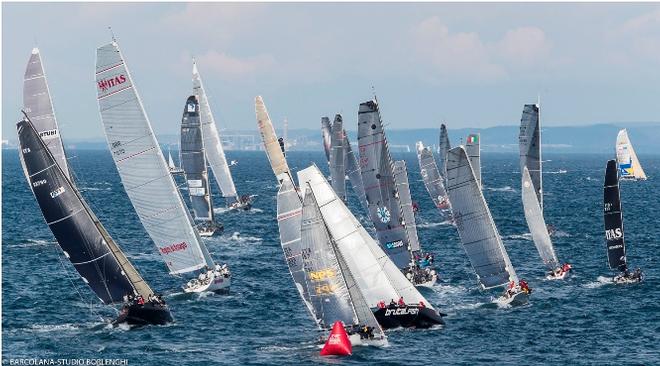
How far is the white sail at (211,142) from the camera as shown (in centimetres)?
10670

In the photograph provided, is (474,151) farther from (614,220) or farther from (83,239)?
(83,239)

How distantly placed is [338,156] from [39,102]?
31.8 m

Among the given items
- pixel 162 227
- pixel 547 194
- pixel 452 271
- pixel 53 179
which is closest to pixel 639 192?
pixel 547 194

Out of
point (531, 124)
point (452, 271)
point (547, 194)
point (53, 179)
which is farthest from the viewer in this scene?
point (547, 194)

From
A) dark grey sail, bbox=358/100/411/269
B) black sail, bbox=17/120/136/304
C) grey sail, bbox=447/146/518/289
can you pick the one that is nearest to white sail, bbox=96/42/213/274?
black sail, bbox=17/120/136/304

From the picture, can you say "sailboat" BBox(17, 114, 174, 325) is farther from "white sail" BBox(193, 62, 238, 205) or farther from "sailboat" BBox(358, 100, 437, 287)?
"white sail" BBox(193, 62, 238, 205)

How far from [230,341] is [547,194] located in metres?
110

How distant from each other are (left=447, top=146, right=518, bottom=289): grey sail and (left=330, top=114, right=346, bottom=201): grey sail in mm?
32777

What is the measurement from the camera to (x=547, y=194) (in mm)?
152750

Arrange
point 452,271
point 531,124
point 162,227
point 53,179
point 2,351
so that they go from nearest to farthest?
point 2,351 → point 53,179 → point 162,227 → point 452,271 → point 531,124

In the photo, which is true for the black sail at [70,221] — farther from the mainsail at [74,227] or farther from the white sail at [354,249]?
the white sail at [354,249]

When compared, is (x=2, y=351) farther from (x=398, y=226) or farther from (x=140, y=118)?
(x=398, y=226)

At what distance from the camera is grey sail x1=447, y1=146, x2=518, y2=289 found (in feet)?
195

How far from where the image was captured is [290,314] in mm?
56781
